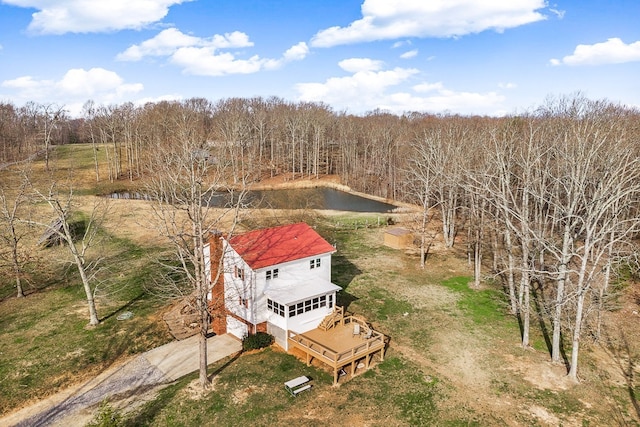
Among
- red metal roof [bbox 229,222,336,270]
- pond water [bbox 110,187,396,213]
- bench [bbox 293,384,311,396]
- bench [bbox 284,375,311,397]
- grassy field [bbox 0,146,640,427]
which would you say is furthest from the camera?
pond water [bbox 110,187,396,213]

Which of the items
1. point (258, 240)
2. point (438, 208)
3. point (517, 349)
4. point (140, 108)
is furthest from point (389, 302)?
point (140, 108)

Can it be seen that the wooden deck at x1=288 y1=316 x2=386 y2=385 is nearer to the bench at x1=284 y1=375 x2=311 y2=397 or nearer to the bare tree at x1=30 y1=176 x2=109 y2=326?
the bench at x1=284 y1=375 x2=311 y2=397

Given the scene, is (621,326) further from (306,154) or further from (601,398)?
(306,154)

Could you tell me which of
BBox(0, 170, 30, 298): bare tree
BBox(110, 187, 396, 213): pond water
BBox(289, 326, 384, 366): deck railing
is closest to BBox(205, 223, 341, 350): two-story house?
BBox(289, 326, 384, 366): deck railing

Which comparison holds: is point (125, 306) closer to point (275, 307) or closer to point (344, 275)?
point (275, 307)

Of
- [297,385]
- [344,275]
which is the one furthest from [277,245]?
[344,275]

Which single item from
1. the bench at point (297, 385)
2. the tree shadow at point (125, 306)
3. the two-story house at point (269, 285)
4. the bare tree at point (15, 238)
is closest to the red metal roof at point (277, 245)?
the two-story house at point (269, 285)

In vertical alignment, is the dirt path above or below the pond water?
below
